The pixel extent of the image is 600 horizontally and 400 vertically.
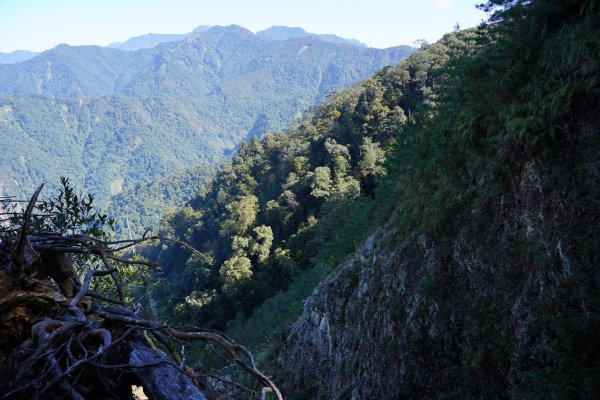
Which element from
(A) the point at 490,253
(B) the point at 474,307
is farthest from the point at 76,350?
(A) the point at 490,253

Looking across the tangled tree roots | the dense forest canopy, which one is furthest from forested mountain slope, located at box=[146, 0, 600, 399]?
the tangled tree roots

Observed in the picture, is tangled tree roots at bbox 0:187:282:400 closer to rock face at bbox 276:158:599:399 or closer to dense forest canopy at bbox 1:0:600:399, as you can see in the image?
dense forest canopy at bbox 1:0:600:399

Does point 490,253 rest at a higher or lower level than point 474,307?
higher

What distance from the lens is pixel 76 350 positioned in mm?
2402

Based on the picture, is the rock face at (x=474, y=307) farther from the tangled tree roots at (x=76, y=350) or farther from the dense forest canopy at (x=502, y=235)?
the tangled tree roots at (x=76, y=350)

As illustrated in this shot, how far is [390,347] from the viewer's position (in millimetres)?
7195

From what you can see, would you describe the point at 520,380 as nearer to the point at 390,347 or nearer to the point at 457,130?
the point at 390,347

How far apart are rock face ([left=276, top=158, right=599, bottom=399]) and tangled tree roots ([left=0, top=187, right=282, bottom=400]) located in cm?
354

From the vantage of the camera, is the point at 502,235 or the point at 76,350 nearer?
the point at 76,350

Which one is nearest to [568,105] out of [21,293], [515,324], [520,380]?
[515,324]

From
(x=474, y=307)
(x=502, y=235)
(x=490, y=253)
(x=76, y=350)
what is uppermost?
(x=76, y=350)

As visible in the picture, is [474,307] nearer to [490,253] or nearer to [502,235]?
[490,253]

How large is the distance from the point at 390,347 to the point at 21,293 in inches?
236

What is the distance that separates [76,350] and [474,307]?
5150 millimetres
